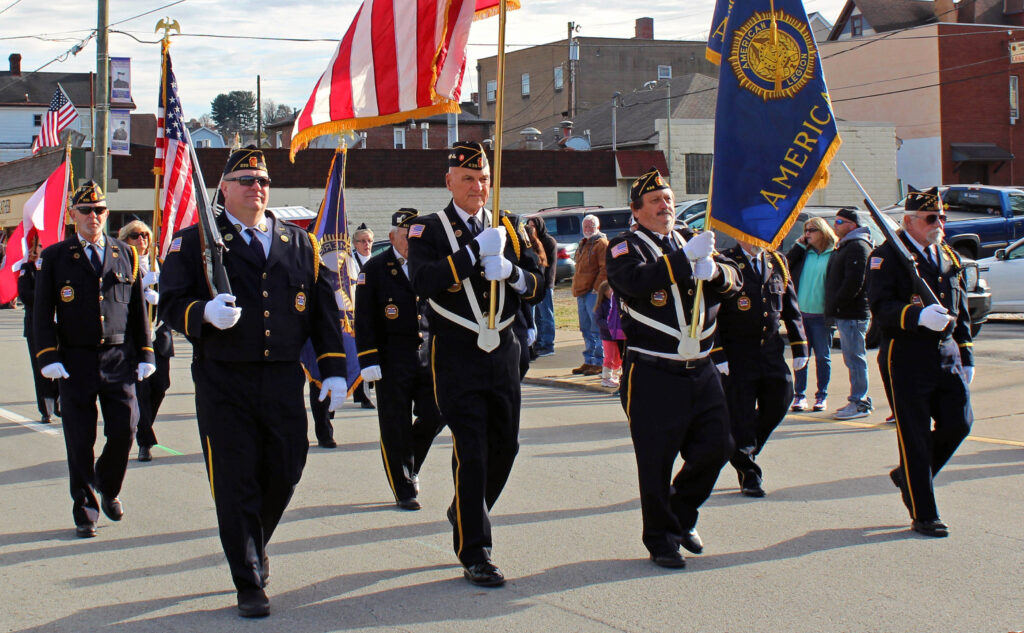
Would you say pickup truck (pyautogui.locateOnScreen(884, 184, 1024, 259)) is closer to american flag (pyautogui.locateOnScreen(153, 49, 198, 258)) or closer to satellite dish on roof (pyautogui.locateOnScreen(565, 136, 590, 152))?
american flag (pyautogui.locateOnScreen(153, 49, 198, 258))

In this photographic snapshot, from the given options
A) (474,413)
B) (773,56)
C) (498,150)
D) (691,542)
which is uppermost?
(773,56)

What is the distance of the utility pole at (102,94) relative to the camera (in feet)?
71.1

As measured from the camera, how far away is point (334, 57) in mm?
7137

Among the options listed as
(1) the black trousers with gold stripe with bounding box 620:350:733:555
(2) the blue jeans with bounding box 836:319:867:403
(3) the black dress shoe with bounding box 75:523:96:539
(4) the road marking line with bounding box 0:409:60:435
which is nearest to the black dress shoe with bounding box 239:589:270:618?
(1) the black trousers with gold stripe with bounding box 620:350:733:555

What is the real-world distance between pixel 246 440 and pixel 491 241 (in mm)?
1488

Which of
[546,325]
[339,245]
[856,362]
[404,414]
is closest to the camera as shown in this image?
[404,414]

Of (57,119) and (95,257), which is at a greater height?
(57,119)

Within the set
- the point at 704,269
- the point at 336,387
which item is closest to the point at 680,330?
the point at 704,269

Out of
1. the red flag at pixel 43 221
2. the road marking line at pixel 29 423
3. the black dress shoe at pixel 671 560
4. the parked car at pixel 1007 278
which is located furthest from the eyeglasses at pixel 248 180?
the parked car at pixel 1007 278

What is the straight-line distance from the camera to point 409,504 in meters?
7.29

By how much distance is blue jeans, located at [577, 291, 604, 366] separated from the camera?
541 inches

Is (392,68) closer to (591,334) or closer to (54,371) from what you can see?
(54,371)

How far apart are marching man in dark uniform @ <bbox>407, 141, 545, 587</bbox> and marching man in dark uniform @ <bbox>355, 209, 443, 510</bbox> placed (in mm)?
1564

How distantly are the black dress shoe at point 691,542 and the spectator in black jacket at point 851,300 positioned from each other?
16.1 feet
